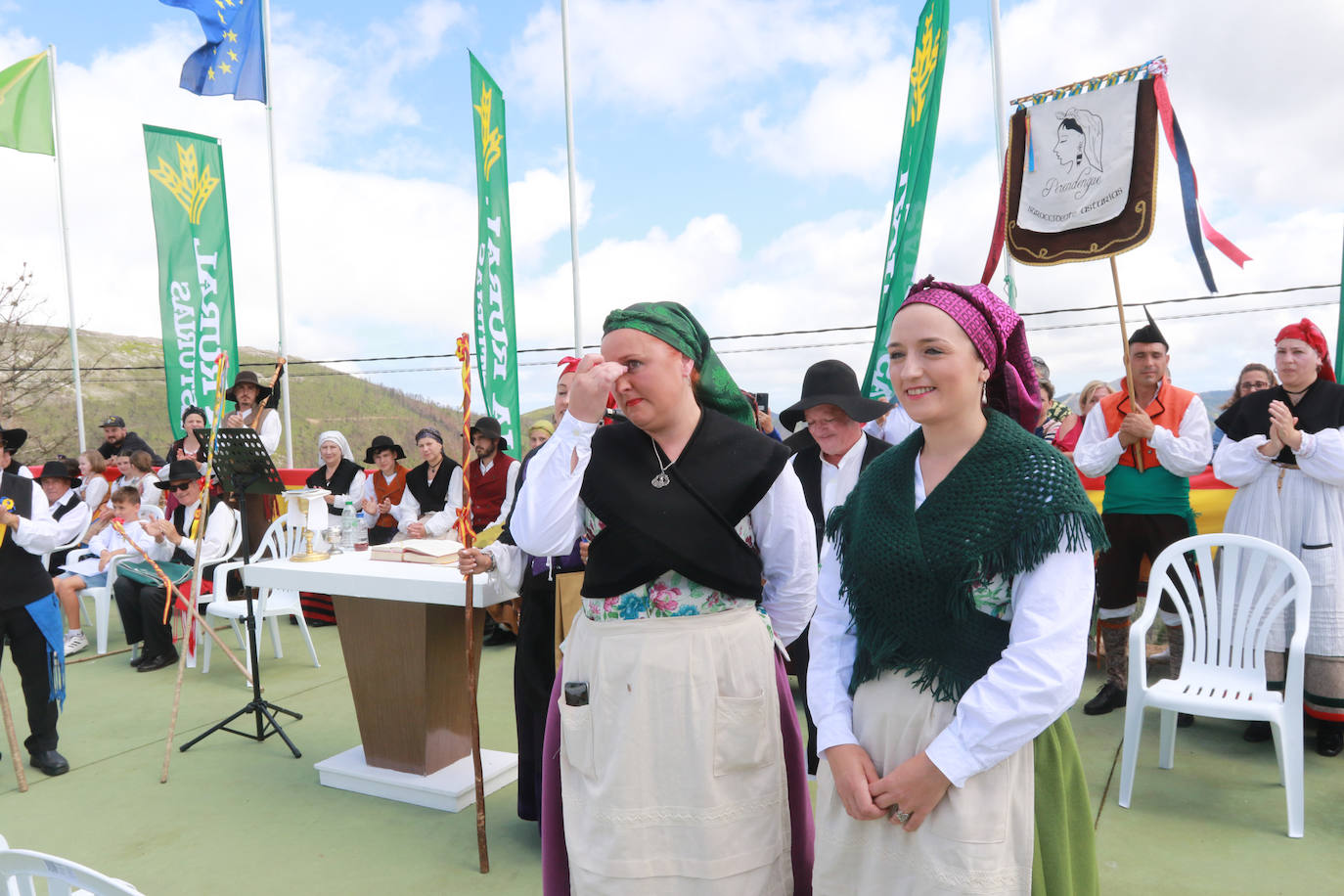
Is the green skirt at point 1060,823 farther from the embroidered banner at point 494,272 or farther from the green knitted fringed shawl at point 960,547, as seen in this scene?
the embroidered banner at point 494,272

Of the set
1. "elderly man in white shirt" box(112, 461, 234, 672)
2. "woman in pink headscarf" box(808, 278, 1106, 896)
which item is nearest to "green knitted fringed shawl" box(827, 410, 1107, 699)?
"woman in pink headscarf" box(808, 278, 1106, 896)

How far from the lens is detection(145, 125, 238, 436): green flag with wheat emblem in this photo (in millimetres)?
9414

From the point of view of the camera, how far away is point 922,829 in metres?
1.39

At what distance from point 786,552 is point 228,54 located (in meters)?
10.4

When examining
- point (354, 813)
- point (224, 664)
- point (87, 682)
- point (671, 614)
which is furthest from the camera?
point (224, 664)

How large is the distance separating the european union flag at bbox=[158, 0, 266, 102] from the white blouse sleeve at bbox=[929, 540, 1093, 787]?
35.6ft

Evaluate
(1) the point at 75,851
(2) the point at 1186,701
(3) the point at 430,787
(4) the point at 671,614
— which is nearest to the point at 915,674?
(4) the point at 671,614

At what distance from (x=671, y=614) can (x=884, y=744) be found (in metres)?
0.57

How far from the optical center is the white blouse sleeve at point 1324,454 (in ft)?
12.3

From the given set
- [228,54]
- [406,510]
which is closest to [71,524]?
[406,510]

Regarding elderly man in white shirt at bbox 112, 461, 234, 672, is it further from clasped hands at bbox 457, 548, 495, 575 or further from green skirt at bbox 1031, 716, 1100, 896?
green skirt at bbox 1031, 716, 1100, 896

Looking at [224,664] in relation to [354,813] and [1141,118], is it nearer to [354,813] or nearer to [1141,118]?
[354,813]

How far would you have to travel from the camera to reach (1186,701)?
3.31 meters

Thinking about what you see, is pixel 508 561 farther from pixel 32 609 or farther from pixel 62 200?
pixel 62 200
